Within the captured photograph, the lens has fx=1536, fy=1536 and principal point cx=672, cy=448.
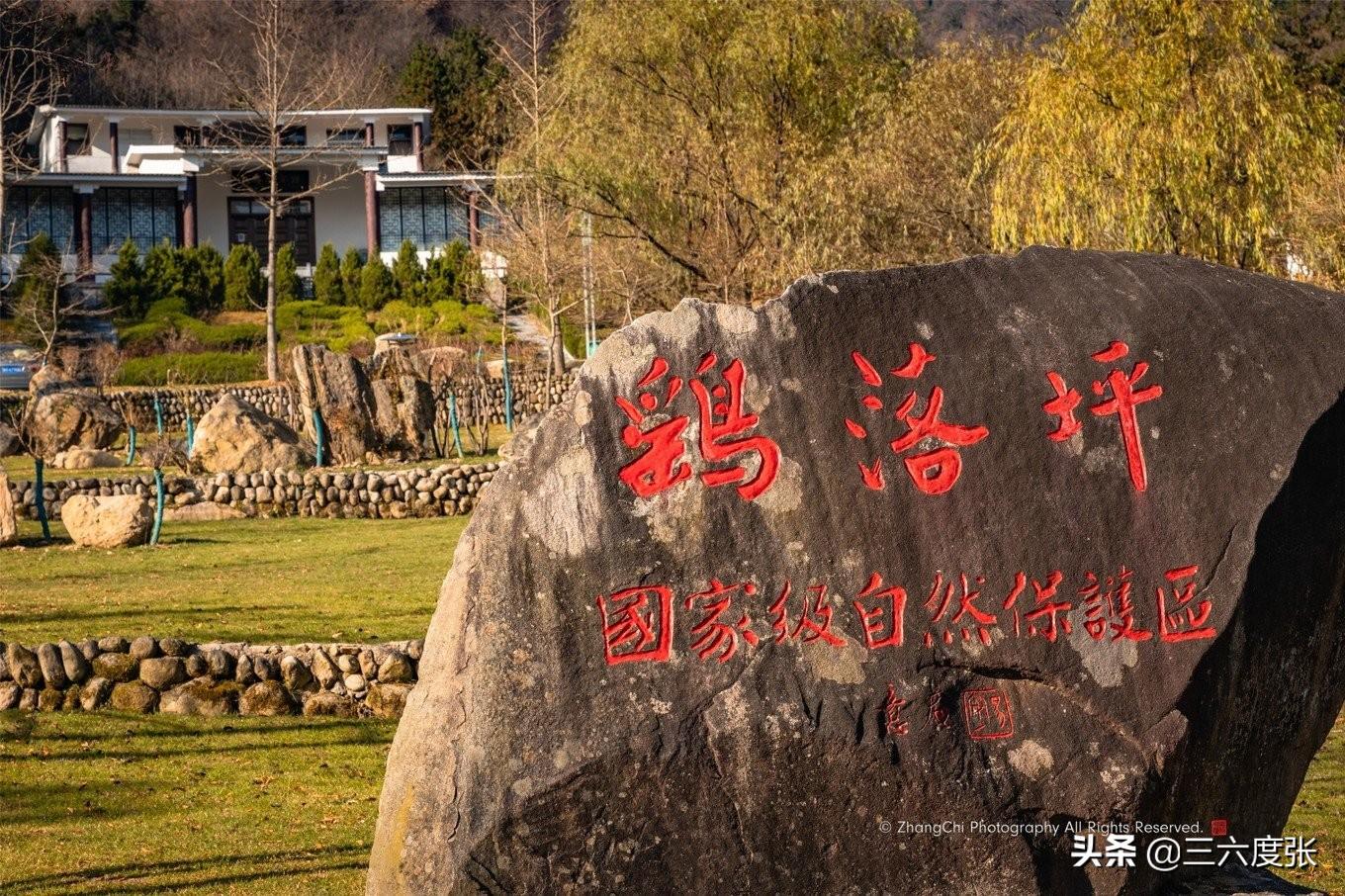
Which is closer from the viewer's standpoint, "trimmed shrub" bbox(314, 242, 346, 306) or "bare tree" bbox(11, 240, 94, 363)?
"bare tree" bbox(11, 240, 94, 363)

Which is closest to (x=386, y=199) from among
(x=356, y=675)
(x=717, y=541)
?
(x=356, y=675)

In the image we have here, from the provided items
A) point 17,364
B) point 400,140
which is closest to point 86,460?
point 17,364

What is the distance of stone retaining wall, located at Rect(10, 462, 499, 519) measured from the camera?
1934 cm

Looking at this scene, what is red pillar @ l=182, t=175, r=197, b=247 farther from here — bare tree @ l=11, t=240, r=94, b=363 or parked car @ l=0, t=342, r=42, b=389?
parked car @ l=0, t=342, r=42, b=389

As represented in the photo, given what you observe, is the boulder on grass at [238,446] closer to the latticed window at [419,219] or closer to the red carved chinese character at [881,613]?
the red carved chinese character at [881,613]

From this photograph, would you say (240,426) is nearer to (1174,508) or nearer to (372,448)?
(372,448)

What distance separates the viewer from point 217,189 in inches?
1695

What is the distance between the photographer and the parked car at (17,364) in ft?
107

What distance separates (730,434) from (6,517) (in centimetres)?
1261

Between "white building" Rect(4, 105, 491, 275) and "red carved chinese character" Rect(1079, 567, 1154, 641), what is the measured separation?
3599 centimetres

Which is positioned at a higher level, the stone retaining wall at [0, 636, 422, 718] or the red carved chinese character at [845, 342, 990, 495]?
the red carved chinese character at [845, 342, 990, 495]

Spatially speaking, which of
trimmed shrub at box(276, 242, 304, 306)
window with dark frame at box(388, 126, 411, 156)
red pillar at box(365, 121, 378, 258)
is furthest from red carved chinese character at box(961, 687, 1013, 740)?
window with dark frame at box(388, 126, 411, 156)

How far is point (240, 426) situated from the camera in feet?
71.1

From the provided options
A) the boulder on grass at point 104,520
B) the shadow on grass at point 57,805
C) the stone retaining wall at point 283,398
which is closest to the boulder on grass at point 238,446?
the stone retaining wall at point 283,398
